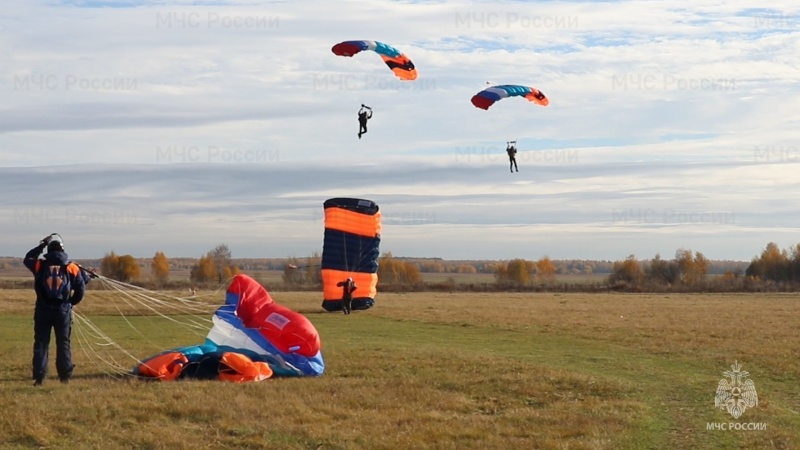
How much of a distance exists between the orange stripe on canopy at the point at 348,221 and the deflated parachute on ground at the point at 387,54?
8.75m

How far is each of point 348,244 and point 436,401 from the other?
2023 cm

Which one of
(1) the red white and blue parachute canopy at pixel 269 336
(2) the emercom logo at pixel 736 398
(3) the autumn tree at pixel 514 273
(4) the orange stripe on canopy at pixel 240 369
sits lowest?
(2) the emercom logo at pixel 736 398

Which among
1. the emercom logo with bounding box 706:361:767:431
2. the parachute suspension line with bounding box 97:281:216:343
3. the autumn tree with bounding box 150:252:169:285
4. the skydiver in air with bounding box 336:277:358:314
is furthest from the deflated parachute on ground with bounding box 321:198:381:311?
the autumn tree with bounding box 150:252:169:285

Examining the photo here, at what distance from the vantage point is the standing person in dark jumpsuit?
524 inches

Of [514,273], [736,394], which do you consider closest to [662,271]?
[514,273]

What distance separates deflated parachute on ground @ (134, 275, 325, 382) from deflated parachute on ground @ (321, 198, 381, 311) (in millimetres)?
17276

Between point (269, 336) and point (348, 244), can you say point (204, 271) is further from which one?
point (269, 336)

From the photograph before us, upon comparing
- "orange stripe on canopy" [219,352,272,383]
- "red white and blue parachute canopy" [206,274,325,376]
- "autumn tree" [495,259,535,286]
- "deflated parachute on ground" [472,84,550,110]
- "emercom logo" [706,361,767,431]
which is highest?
"deflated parachute on ground" [472,84,550,110]

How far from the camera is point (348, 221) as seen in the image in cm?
3309

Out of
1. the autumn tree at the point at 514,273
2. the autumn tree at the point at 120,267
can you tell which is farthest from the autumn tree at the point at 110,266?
the autumn tree at the point at 514,273

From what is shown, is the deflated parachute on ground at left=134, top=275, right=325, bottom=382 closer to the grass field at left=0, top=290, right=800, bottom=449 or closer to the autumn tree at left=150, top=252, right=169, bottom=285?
the grass field at left=0, top=290, right=800, bottom=449

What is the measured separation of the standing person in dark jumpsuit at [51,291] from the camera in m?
13.3

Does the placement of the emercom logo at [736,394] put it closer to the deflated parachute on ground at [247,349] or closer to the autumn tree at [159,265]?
the deflated parachute on ground at [247,349]

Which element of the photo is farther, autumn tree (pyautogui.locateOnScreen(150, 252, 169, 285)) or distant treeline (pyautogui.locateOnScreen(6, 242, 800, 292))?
autumn tree (pyautogui.locateOnScreen(150, 252, 169, 285))
